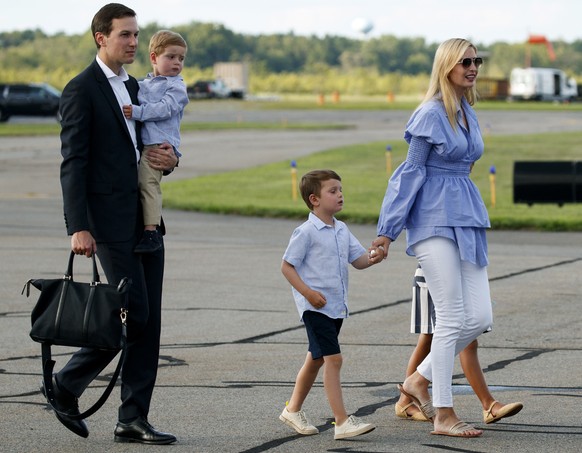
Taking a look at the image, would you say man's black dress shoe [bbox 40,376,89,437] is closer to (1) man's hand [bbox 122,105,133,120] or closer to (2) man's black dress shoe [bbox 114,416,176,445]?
(2) man's black dress shoe [bbox 114,416,176,445]

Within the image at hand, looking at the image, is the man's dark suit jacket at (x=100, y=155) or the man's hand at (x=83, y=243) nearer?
the man's hand at (x=83, y=243)

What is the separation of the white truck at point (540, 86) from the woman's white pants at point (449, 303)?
8660 centimetres

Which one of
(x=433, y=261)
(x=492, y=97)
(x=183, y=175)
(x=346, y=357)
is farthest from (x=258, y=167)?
(x=492, y=97)

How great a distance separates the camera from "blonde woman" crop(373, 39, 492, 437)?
22.9 feet

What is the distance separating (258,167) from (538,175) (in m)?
12.8

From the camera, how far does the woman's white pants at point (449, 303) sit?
6992mm

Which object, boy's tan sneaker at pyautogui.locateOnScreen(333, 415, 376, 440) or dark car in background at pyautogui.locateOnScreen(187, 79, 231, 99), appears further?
dark car in background at pyautogui.locateOnScreen(187, 79, 231, 99)

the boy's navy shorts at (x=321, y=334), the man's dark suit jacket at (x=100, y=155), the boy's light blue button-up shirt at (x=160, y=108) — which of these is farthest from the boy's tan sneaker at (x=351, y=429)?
the boy's light blue button-up shirt at (x=160, y=108)

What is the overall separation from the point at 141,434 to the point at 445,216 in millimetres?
1871

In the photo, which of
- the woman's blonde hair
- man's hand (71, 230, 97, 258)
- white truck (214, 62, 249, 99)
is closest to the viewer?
man's hand (71, 230, 97, 258)

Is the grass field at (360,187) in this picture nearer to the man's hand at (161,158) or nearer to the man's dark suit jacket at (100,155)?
the man's hand at (161,158)

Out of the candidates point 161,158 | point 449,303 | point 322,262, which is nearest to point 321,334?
point 322,262

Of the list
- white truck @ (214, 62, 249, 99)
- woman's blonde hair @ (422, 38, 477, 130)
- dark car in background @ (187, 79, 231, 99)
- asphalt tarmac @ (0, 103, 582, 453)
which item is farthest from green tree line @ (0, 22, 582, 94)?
woman's blonde hair @ (422, 38, 477, 130)

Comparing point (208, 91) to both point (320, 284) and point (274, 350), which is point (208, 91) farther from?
point (320, 284)
